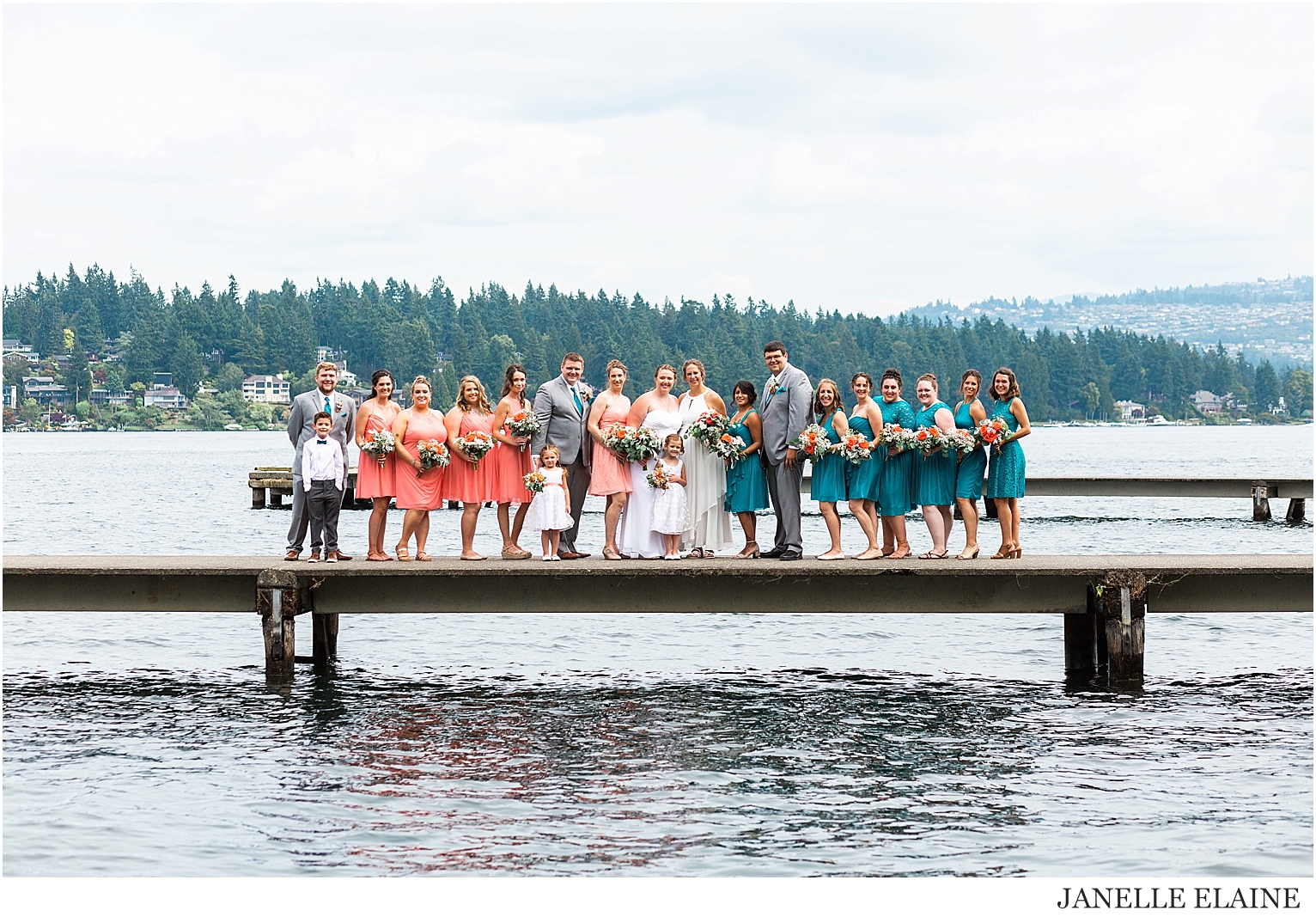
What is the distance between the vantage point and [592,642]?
786 inches

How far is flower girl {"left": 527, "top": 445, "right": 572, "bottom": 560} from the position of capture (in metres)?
14.8

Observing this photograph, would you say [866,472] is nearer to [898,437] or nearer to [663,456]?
[898,437]

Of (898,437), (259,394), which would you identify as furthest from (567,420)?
(259,394)

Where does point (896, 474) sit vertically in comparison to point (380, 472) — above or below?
below

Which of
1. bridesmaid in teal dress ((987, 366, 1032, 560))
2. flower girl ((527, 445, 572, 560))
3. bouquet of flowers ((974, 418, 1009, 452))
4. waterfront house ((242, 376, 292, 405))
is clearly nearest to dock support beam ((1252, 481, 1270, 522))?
bridesmaid in teal dress ((987, 366, 1032, 560))

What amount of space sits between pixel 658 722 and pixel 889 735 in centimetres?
214

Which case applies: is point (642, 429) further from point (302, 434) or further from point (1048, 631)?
point (1048, 631)

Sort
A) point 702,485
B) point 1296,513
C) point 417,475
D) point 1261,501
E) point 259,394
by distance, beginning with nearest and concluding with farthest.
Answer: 1. point 417,475
2. point 702,485
3. point 1296,513
4. point 1261,501
5. point 259,394

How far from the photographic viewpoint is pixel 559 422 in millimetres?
15023

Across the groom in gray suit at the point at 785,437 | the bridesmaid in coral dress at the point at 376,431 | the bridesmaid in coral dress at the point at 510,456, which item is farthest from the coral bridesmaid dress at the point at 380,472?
the groom in gray suit at the point at 785,437

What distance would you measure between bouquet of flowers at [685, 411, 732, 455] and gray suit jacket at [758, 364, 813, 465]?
414mm

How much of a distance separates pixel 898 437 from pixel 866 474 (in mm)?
503

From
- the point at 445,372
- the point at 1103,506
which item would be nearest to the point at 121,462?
the point at 1103,506

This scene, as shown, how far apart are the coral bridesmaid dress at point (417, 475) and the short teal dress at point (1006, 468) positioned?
5342 millimetres
